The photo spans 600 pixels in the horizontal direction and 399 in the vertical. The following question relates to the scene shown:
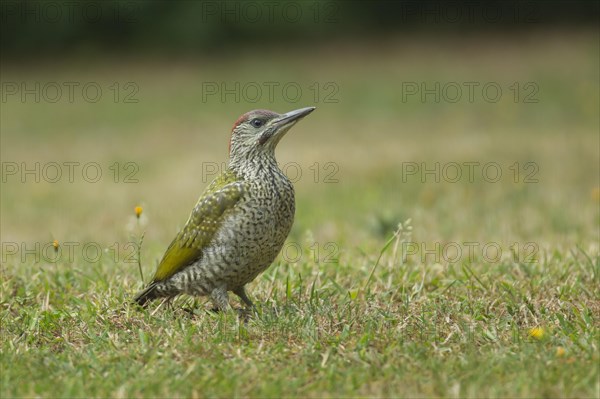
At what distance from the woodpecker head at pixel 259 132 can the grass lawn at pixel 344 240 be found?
31.0 inches

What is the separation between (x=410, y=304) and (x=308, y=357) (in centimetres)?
106

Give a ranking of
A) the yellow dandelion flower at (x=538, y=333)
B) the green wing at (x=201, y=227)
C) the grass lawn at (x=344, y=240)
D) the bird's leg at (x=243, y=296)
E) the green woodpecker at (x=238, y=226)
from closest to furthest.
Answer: the grass lawn at (x=344, y=240)
the yellow dandelion flower at (x=538, y=333)
the green woodpecker at (x=238, y=226)
the green wing at (x=201, y=227)
the bird's leg at (x=243, y=296)

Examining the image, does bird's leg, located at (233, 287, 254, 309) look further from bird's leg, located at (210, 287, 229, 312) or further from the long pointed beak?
the long pointed beak

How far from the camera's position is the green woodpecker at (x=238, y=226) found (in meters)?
4.59

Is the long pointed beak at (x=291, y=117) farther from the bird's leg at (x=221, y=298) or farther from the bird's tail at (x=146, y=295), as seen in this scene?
the bird's tail at (x=146, y=295)

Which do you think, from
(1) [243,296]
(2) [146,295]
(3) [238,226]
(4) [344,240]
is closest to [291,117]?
(3) [238,226]

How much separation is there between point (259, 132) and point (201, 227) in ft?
1.99

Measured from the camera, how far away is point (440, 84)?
52.9ft

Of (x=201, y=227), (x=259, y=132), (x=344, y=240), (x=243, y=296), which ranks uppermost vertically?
(x=259, y=132)

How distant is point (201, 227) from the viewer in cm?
474

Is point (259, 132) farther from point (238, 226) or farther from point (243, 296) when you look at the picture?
point (243, 296)

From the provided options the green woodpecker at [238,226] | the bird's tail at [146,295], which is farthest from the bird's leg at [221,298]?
the bird's tail at [146,295]

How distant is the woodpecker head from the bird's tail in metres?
0.83

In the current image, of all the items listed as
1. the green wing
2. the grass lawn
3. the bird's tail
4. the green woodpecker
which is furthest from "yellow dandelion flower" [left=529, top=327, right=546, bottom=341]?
the bird's tail
